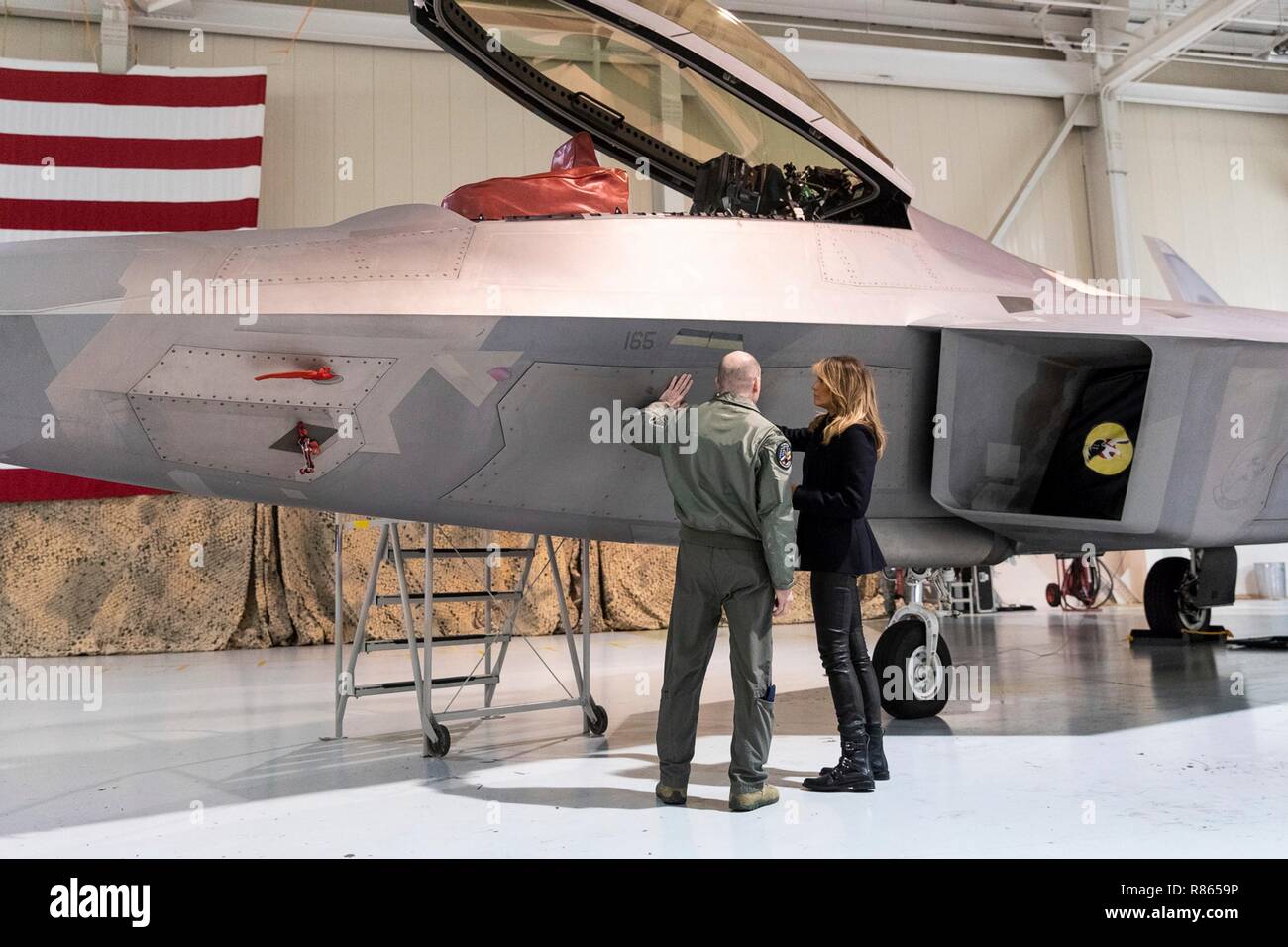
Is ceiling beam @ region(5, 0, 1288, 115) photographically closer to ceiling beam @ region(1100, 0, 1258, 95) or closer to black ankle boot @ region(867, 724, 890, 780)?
ceiling beam @ region(1100, 0, 1258, 95)

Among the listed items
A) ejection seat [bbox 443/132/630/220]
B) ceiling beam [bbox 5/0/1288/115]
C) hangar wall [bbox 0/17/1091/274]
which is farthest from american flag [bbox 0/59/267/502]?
ejection seat [bbox 443/132/630/220]

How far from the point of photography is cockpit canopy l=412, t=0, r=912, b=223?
4.17 m

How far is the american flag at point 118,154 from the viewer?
11773 mm

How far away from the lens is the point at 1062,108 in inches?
641

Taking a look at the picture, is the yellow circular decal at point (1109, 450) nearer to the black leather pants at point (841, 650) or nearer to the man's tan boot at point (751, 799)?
the black leather pants at point (841, 650)

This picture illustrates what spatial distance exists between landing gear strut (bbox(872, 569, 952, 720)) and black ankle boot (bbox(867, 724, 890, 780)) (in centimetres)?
139

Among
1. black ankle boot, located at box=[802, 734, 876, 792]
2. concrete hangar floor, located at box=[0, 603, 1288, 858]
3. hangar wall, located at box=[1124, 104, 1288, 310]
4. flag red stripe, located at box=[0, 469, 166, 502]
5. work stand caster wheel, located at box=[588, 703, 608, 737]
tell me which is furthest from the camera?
hangar wall, located at box=[1124, 104, 1288, 310]

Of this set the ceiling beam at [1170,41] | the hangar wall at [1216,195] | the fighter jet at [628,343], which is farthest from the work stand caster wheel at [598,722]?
the hangar wall at [1216,195]

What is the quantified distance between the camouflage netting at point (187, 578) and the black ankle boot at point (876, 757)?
8.25 metres

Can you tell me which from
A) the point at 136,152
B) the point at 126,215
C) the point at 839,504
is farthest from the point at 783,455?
the point at 136,152

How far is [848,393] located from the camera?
3.73 meters

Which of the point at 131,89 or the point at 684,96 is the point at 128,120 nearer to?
the point at 131,89

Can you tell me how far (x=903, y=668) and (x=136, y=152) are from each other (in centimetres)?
1158
